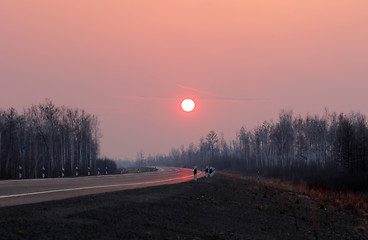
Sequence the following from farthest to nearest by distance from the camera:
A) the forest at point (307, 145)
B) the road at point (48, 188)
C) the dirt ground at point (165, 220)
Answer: the forest at point (307, 145)
the road at point (48, 188)
the dirt ground at point (165, 220)

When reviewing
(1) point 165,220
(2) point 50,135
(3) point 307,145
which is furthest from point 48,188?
(3) point 307,145

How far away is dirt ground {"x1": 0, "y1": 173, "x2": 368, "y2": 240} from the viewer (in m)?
5.81

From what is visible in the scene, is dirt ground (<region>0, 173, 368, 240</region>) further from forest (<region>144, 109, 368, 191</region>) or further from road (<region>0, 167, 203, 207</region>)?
forest (<region>144, 109, 368, 191</region>)

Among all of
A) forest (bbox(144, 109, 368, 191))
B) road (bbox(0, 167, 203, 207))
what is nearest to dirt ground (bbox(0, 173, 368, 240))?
road (bbox(0, 167, 203, 207))

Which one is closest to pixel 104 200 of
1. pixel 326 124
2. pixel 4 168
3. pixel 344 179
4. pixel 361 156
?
pixel 4 168

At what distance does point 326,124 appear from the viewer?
79062 mm

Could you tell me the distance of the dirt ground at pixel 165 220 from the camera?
19.1 ft

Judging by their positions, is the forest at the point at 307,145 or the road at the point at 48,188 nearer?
the road at the point at 48,188

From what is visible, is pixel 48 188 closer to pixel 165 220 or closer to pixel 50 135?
pixel 165 220

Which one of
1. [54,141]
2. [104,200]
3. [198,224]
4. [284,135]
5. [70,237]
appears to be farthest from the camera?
[284,135]

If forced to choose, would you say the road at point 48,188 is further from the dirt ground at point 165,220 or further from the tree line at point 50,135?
the tree line at point 50,135

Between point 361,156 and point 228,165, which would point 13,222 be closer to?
point 361,156

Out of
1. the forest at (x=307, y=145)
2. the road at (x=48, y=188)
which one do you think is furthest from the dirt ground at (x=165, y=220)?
the forest at (x=307, y=145)

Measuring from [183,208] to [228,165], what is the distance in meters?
86.8
